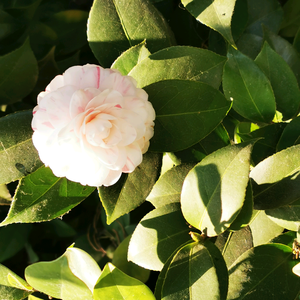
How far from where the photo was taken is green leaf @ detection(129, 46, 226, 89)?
471mm

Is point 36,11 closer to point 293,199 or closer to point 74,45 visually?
point 74,45

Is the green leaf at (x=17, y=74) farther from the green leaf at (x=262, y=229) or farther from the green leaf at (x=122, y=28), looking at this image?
the green leaf at (x=262, y=229)

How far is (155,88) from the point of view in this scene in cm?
46

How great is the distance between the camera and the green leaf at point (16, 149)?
0.47 metres

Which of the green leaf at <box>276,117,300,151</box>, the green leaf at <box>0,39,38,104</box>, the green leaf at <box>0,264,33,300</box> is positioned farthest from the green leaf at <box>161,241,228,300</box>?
the green leaf at <box>0,39,38,104</box>

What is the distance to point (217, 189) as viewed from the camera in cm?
46

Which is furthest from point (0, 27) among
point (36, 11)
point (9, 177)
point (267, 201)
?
point (267, 201)

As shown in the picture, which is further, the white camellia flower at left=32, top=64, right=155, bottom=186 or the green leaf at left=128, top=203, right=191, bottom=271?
the green leaf at left=128, top=203, right=191, bottom=271

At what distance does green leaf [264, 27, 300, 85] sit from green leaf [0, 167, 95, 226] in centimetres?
45

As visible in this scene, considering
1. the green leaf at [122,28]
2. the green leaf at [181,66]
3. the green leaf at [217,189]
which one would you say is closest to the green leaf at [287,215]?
the green leaf at [217,189]

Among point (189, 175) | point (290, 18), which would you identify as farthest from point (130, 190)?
point (290, 18)

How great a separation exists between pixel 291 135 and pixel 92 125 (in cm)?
33

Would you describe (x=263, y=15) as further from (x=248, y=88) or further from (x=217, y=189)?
(x=217, y=189)

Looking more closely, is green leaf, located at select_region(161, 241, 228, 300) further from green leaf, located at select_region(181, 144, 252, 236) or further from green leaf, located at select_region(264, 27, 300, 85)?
green leaf, located at select_region(264, 27, 300, 85)
